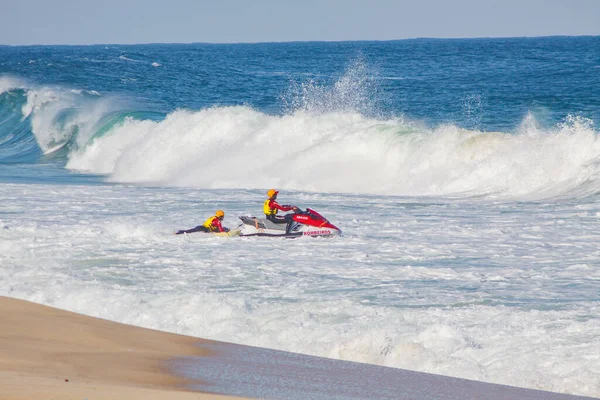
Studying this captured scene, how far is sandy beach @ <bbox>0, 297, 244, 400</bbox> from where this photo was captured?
7121mm

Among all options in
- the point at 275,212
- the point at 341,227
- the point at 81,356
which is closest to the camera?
the point at 81,356

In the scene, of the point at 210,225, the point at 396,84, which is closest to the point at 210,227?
the point at 210,225

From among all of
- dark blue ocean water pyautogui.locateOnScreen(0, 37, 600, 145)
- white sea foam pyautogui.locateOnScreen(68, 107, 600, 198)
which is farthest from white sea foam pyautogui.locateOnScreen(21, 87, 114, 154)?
white sea foam pyautogui.locateOnScreen(68, 107, 600, 198)

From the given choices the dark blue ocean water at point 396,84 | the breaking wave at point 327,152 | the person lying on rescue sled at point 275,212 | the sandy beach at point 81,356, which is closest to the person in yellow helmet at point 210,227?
the person lying on rescue sled at point 275,212

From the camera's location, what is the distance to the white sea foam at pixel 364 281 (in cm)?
1002

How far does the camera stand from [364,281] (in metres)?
13.5

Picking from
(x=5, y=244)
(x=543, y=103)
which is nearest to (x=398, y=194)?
(x=5, y=244)

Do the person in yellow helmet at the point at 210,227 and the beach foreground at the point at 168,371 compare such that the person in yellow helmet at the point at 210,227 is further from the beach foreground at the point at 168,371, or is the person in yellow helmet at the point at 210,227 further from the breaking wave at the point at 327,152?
the breaking wave at the point at 327,152

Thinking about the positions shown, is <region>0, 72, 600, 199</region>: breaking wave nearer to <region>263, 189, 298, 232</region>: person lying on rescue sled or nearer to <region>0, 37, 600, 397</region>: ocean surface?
<region>0, 37, 600, 397</region>: ocean surface

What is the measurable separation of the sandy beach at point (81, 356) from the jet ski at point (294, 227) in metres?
6.83

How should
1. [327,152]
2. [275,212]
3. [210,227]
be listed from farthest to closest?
1. [327,152]
2. [275,212]
3. [210,227]

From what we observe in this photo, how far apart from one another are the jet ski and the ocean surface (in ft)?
0.95

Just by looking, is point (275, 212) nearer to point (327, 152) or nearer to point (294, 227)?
point (294, 227)

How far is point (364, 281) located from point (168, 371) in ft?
17.4
